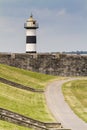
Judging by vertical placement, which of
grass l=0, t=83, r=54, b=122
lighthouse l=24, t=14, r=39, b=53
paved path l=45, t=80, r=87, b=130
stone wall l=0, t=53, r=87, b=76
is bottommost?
paved path l=45, t=80, r=87, b=130

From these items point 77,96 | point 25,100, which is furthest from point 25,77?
point 25,100

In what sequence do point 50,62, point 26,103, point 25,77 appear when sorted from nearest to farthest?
1. point 26,103
2. point 25,77
3. point 50,62

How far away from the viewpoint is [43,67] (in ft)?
221

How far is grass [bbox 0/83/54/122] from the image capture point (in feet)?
105

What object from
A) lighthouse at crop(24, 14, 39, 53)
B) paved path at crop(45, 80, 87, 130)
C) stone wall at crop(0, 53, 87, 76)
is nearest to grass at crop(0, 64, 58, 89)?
stone wall at crop(0, 53, 87, 76)

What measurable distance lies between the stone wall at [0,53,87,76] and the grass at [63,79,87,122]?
238 inches

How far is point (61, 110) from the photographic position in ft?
120

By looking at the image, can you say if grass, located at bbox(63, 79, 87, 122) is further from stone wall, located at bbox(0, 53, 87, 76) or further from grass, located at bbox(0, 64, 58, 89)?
stone wall, located at bbox(0, 53, 87, 76)

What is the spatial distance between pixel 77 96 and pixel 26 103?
10.9 meters

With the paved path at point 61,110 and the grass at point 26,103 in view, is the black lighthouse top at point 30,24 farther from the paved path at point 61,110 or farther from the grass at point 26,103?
the grass at point 26,103

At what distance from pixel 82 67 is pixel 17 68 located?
37.8ft

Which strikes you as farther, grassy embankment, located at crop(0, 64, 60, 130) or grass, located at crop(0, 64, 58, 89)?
grass, located at crop(0, 64, 58, 89)

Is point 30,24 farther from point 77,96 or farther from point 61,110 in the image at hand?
point 61,110

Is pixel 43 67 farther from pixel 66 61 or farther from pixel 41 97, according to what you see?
pixel 41 97
